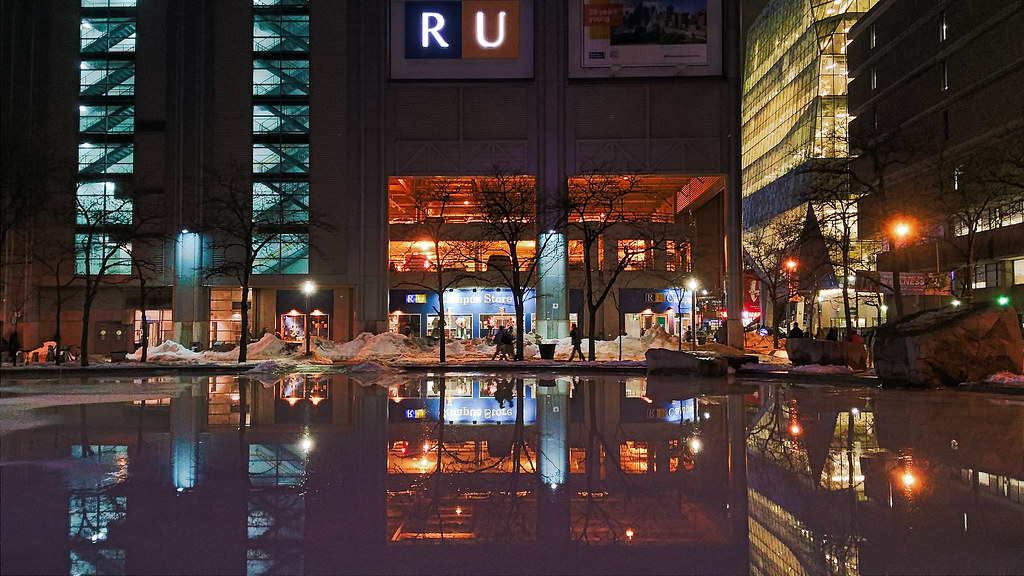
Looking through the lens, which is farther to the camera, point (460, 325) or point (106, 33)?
point (460, 325)

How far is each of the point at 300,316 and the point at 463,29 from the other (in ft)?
83.1

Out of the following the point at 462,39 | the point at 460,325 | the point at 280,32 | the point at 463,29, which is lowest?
the point at 460,325

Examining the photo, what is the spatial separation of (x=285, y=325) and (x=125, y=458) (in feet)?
171

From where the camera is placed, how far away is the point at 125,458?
10852 millimetres

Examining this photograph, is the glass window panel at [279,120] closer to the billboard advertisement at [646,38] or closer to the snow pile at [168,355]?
the snow pile at [168,355]

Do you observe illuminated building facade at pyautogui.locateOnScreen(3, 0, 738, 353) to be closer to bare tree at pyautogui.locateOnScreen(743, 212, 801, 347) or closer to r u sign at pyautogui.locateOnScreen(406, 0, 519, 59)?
r u sign at pyautogui.locateOnScreen(406, 0, 519, 59)

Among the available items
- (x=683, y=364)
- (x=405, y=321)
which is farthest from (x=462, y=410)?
(x=405, y=321)

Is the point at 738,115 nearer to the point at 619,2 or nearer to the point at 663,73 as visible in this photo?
the point at 663,73

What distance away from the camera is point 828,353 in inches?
1208

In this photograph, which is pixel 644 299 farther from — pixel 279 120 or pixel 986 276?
pixel 279 120

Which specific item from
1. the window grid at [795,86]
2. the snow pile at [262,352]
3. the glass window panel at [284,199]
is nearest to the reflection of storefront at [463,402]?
the snow pile at [262,352]

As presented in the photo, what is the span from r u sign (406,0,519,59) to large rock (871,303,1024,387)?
3792 cm

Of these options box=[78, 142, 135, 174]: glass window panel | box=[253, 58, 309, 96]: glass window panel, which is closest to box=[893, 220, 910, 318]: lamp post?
box=[253, 58, 309, 96]: glass window panel

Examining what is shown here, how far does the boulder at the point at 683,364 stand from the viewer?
2817 cm
